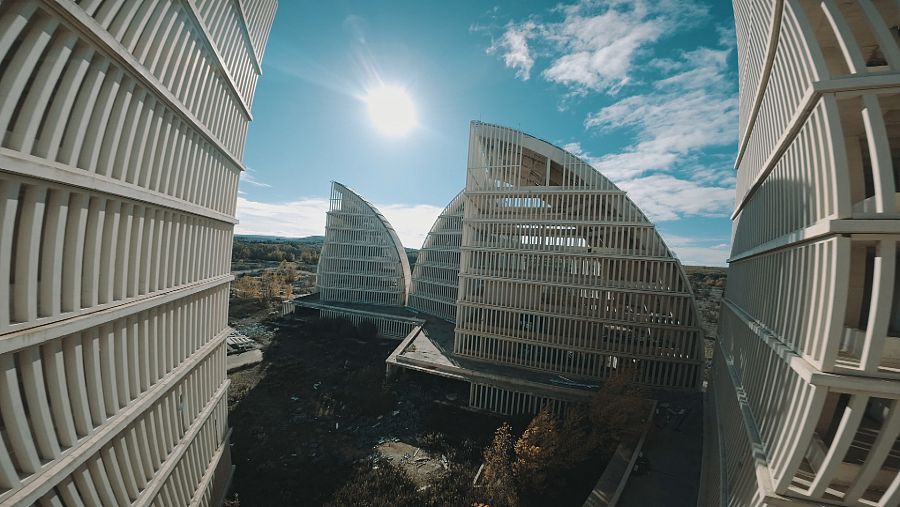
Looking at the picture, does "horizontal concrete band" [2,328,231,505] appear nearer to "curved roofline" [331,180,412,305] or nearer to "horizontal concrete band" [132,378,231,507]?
"horizontal concrete band" [132,378,231,507]

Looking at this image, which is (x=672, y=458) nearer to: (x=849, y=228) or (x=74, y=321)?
(x=849, y=228)

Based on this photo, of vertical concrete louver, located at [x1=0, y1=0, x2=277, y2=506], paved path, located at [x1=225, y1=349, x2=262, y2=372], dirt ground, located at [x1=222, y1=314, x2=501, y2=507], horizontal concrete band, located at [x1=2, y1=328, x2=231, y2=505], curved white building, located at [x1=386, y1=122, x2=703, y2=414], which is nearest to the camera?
vertical concrete louver, located at [x1=0, y1=0, x2=277, y2=506]

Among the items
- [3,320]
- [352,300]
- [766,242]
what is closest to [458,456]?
[766,242]

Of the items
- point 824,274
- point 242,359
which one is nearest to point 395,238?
point 242,359

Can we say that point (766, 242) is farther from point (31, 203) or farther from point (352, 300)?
point (352, 300)

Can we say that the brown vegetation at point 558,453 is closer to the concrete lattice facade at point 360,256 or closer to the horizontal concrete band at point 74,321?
the horizontal concrete band at point 74,321

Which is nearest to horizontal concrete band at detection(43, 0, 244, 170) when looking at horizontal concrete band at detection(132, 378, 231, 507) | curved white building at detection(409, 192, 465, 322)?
horizontal concrete band at detection(132, 378, 231, 507)

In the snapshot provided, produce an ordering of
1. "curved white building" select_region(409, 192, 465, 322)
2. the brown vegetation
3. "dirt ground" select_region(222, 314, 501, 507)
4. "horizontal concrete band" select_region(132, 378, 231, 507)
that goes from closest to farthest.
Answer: "horizontal concrete band" select_region(132, 378, 231, 507)
the brown vegetation
"dirt ground" select_region(222, 314, 501, 507)
"curved white building" select_region(409, 192, 465, 322)

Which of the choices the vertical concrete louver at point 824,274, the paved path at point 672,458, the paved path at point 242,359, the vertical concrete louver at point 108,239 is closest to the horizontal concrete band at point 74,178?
the vertical concrete louver at point 108,239
